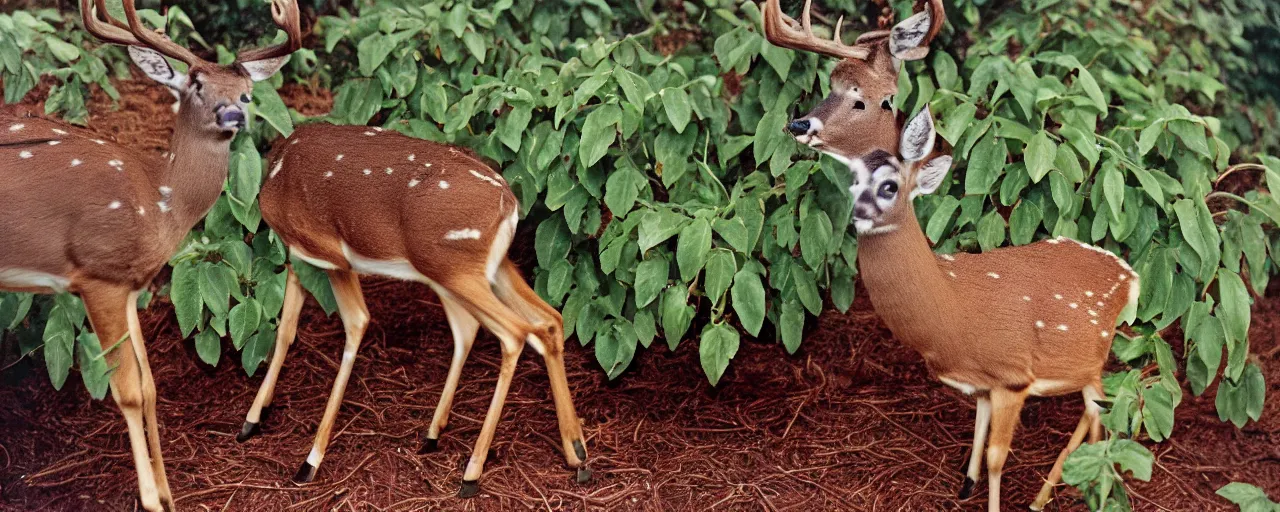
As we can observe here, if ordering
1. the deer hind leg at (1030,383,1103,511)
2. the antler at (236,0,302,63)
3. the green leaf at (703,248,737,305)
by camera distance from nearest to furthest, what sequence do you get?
the antler at (236,0,302,63)
the deer hind leg at (1030,383,1103,511)
the green leaf at (703,248,737,305)

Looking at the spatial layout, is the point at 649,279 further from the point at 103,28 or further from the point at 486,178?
the point at 103,28

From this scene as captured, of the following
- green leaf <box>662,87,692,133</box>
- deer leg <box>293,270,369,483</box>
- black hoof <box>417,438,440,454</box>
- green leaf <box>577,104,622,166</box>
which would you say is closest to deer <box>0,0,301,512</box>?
deer leg <box>293,270,369,483</box>

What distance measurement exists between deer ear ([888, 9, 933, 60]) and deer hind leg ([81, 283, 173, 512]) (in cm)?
172

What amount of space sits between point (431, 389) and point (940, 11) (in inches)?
66.1

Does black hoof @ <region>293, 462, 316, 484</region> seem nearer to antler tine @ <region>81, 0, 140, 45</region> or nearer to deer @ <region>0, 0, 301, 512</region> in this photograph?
deer @ <region>0, 0, 301, 512</region>

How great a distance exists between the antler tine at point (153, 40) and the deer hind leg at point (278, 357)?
2.42ft

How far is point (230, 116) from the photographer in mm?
2449

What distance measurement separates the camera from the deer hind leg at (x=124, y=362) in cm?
248

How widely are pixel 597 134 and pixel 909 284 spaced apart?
91 cm

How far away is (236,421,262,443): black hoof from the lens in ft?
9.86

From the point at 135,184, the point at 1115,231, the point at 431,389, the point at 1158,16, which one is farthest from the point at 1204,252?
the point at 135,184

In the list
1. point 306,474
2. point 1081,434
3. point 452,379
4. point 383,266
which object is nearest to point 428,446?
point 452,379

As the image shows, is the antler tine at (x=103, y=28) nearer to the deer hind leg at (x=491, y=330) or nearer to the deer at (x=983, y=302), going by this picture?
the deer hind leg at (x=491, y=330)

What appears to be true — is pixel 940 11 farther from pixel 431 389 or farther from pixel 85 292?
pixel 85 292
